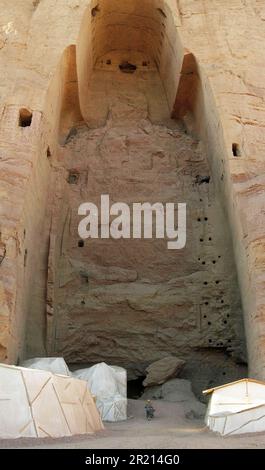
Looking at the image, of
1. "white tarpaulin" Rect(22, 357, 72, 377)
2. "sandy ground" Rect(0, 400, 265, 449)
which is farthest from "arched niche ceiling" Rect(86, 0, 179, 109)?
"sandy ground" Rect(0, 400, 265, 449)

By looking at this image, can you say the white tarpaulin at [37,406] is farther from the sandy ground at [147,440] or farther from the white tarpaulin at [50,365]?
the white tarpaulin at [50,365]

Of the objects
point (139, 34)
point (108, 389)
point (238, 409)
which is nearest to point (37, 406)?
point (238, 409)

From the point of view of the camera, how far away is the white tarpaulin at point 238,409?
19.7 feet

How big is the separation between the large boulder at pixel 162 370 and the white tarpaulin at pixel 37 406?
11.9 feet

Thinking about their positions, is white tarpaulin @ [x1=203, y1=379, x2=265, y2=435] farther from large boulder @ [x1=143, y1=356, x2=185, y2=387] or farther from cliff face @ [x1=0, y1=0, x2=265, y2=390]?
large boulder @ [x1=143, y1=356, x2=185, y2=387]

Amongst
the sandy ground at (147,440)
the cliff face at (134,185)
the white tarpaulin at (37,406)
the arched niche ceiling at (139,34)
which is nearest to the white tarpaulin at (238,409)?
the sandy ground at (147,440)

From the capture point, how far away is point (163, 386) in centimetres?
987

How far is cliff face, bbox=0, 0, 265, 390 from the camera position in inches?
373

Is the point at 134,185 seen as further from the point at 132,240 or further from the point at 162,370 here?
the point at 162,370

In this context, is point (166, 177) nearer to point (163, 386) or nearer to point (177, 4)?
point (177, 4)

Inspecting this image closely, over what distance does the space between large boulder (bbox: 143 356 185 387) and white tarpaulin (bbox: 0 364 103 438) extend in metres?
3.64

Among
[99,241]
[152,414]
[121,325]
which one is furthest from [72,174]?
[152,414]

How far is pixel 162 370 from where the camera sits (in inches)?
394

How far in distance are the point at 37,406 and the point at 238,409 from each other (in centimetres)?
250
